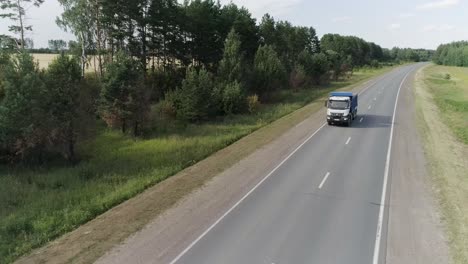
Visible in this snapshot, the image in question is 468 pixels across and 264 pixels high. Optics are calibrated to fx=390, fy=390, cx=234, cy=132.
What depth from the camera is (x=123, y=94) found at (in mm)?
31016

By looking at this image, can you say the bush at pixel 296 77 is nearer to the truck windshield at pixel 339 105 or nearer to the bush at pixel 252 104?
the bush at pixel 252 104

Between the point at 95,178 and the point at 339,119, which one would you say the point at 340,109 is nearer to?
the point at 339,119

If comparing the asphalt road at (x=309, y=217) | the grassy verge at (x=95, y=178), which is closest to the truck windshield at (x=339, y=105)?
the grassy verge at (x=95, y=178)

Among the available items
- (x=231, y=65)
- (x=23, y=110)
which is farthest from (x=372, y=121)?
(x=23, y=110)

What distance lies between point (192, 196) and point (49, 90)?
15.3 m

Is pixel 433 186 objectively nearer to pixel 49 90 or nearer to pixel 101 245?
pixel 101 245

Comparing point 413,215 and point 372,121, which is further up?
point 372,121

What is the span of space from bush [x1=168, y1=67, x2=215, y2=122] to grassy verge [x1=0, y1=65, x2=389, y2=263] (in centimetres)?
138

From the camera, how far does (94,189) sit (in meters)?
18.0

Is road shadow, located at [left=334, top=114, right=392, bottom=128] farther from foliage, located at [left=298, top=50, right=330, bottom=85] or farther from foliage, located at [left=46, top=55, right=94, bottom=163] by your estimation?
foliage, located at [left=298, top=50, right=330, bottom=85]

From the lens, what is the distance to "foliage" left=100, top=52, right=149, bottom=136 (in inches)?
1209

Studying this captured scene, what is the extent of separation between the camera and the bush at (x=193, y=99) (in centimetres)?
3497

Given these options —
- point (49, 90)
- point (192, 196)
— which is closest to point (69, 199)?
point (192, 196)

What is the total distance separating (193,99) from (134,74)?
5.94 m
